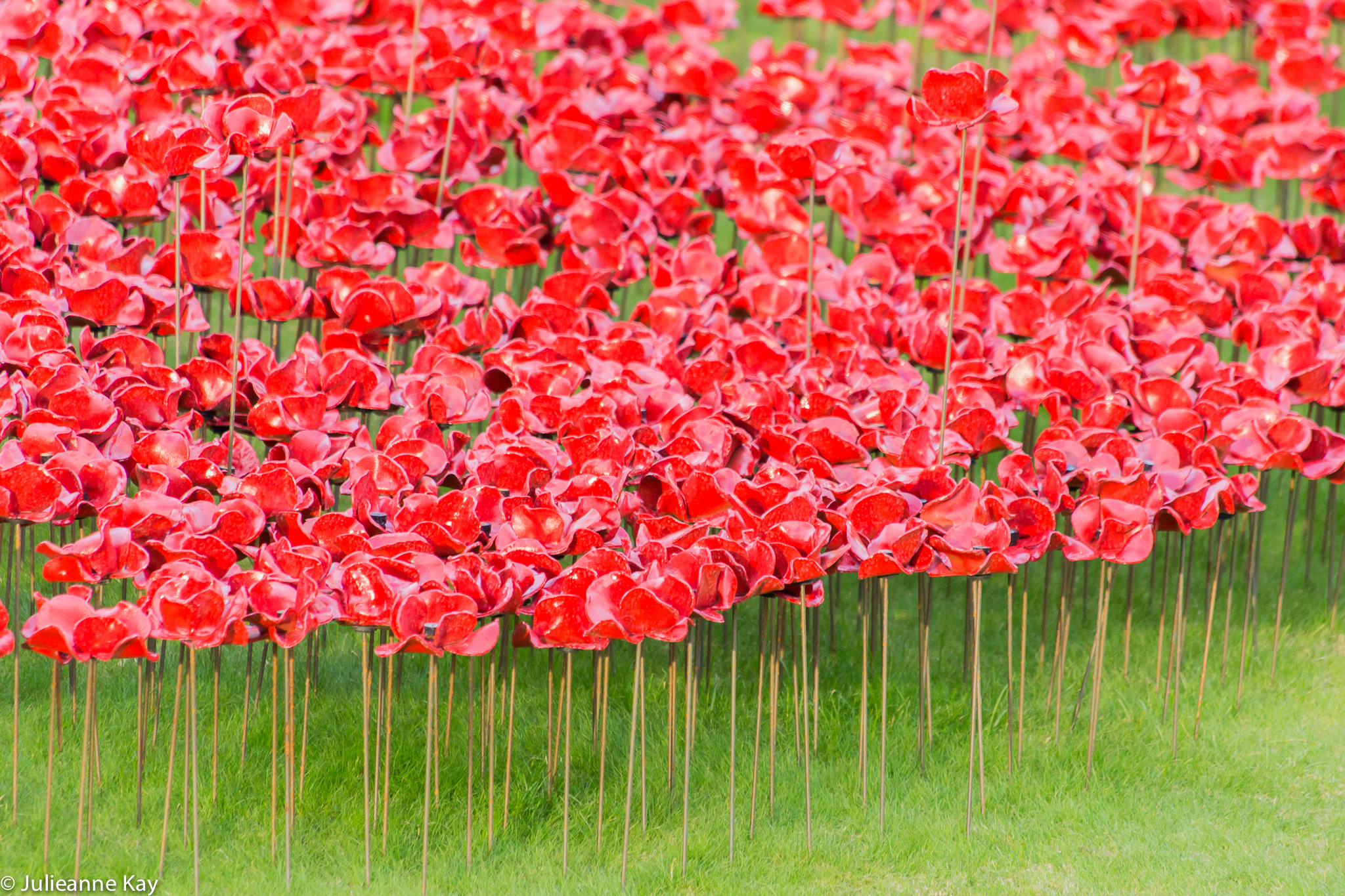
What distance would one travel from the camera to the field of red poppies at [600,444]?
9.30 feet

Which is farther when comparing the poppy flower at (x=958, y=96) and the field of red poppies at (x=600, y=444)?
the poppy flower at (x=958, y=96)

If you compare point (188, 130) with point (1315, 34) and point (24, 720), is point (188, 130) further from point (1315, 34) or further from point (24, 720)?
point (1315, 34)

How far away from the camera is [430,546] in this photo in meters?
2.84

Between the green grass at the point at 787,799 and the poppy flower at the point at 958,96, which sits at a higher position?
the poppy flower at the point at 958,96

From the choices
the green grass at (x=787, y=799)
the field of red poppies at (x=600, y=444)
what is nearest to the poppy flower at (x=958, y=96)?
the field of red poppies at (x=600, y=444)

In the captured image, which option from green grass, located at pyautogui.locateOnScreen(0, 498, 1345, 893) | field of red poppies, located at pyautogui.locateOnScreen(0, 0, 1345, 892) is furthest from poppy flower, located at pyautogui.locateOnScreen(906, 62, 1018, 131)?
green grass, located at pyautogui.locateOnScreen(0, 498, 1345, 893)

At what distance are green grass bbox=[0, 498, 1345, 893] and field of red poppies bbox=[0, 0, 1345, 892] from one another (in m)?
0.02

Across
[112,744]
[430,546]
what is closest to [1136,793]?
[430,546]

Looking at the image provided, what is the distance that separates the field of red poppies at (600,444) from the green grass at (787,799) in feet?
0.06

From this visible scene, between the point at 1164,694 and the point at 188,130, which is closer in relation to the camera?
the point at 188,130

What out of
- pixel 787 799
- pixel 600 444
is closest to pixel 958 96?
pixel 600 444

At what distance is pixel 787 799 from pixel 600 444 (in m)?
0.81

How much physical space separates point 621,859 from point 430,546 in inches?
26.8

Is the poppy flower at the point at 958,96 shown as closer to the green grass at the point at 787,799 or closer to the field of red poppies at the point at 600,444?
the field of red poppies at the point at 600,444
